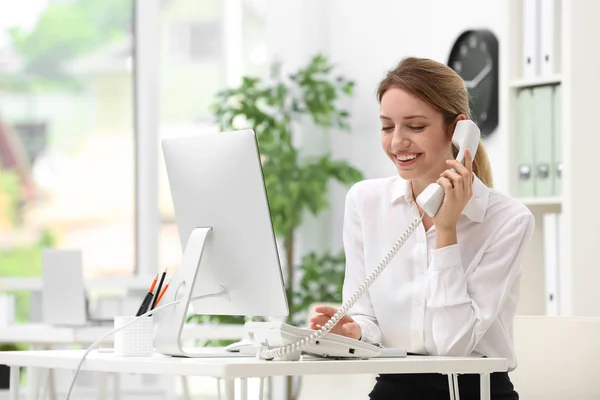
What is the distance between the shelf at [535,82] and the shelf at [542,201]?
0.38 meters

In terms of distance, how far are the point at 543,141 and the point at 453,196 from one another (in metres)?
1.50

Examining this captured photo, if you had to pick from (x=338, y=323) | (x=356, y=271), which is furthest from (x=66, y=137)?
(x=338, y=323)

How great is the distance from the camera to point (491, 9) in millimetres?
4340

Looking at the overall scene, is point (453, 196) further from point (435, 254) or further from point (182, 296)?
point (182, 296)

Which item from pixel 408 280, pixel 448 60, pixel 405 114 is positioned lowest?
pixel 408 280

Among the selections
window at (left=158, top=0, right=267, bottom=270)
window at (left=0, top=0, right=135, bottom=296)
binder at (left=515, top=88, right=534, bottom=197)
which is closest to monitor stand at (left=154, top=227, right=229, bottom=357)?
binder at (left=515, top=88, right=534, bottom=197)

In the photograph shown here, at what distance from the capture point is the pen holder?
195 cm

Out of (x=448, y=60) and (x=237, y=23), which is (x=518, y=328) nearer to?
(x=448, y=60)

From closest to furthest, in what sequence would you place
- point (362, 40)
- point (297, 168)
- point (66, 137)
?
point (297, 168)
point (362, 40)
point (66, 137)

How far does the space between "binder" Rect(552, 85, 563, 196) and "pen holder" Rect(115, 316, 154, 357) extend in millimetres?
1773

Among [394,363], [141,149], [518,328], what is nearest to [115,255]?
[141,149]

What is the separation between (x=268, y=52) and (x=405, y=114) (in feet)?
12.1

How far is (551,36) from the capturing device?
334 centimetres

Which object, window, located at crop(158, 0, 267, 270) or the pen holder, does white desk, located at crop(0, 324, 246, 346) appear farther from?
window, located at crop(158, 0, 267, 270)
